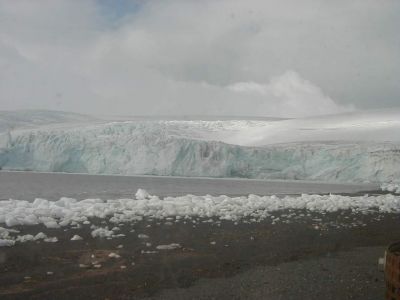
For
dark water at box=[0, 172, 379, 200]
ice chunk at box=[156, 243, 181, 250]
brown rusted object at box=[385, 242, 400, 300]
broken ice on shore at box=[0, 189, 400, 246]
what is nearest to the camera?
brown rusted object at box=[385, 242, 400, 300]

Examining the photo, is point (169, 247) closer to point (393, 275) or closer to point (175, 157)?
point (393, 275)

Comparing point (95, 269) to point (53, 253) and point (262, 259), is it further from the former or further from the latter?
point (262, 259)

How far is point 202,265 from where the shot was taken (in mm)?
6887

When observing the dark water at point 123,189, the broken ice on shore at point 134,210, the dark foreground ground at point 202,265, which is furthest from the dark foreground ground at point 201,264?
the dark water at point 123,189

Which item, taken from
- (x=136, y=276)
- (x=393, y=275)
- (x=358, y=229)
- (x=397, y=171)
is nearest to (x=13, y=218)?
(x=136, y=276)

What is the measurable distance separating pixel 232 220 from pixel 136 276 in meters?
6.16

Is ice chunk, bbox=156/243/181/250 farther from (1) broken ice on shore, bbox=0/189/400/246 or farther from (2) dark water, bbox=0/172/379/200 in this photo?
(2) dark water, bbox=0/172/379/200

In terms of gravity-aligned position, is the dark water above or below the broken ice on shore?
below

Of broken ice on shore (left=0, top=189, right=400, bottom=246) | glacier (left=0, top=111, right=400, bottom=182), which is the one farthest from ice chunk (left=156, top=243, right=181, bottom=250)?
glacier (left=0, top=111, right=400, bottom=182)

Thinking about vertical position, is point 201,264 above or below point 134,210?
above

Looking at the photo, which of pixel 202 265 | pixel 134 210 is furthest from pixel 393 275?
pixel 134 210

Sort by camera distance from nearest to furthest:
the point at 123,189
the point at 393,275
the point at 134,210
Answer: the point at 393,275 → the point at 134,210 → the point at 123,189

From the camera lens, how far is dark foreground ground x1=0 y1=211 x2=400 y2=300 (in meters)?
5.43

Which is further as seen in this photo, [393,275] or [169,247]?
[169,247]
